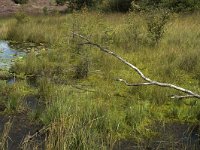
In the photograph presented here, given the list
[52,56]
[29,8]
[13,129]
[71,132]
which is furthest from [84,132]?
[29,8]

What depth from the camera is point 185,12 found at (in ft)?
57.9

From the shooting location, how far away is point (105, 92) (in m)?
7.58

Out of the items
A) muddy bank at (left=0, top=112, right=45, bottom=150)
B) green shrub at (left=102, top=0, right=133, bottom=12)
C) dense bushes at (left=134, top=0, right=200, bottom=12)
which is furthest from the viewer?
green shrub at (left=102, top=0, right=133, bottom=12)

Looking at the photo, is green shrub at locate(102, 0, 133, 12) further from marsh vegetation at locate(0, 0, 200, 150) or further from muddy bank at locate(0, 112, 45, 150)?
muddy bank at locate(0, 112, 45, 150)

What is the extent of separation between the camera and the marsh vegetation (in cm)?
542

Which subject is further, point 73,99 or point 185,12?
point 185,12

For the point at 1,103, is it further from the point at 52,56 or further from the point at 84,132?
the point at 52,56

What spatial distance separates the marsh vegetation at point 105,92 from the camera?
213 inches

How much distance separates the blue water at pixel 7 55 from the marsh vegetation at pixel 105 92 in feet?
1.32

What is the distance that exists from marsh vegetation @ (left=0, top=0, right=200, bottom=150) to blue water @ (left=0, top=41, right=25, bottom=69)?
402 millimetres

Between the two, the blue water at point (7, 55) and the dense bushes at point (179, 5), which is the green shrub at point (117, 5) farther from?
the blue water at point (7, 55)

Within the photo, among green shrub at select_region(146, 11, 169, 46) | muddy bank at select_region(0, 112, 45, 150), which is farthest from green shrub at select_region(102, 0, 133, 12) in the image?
muddy bank at select_region(0, 112, 45, 150)

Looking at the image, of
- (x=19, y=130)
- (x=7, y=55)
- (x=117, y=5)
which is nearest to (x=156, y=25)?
(x=7, y=55)

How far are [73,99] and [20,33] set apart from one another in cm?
927
